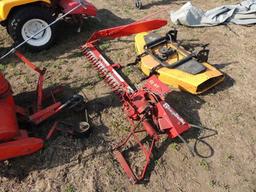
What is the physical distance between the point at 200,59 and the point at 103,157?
233 cm

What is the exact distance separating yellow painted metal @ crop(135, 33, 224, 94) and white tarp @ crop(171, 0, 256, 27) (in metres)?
1.84

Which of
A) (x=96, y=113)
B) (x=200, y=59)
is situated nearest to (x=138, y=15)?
(x=200, y=59)

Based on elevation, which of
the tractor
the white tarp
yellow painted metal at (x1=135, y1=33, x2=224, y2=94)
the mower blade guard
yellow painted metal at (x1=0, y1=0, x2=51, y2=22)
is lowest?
the white tarp

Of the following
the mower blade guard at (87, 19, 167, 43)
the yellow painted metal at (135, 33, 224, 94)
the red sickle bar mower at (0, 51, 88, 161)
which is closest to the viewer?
the red sickle bar mower at (0, 51, 88, 161)

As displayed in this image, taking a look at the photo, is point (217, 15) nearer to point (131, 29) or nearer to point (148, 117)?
point (131, 29)

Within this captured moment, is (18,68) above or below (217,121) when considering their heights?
above

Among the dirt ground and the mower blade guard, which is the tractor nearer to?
the dirt ground

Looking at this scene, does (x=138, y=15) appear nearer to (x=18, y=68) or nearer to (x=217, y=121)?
(x=18, y=68)

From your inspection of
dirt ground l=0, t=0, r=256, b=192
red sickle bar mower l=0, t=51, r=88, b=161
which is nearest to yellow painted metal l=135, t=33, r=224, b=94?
dirt ground l=0, t=0, r=256, b=192

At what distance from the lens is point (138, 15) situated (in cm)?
821

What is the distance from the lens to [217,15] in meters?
7.78

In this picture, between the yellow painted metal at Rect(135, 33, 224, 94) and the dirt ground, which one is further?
the yellow painted metal at Rect(135, 33, 224, 94)

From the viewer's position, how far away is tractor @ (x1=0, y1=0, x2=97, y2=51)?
6.12 meters

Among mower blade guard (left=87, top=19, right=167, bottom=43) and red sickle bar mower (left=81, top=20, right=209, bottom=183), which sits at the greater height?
mower blade guard (left=87, top=19, right=167, bottom=43)
